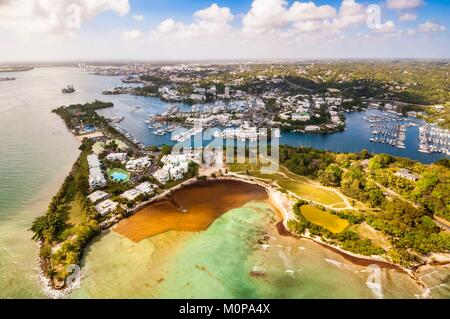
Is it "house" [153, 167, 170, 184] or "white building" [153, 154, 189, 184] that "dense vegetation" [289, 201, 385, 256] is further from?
"house" [153, 167, 170, 184]

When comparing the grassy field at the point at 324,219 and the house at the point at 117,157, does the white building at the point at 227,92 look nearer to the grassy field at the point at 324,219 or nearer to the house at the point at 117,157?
the house at the point at 117,157

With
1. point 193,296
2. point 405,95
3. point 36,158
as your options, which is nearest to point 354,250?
point 193,296

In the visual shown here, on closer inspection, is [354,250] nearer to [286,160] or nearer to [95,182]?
[286,160]

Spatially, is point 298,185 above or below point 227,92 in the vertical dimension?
below

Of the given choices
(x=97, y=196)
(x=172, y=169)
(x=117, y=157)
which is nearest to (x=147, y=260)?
(x=97, y=196)

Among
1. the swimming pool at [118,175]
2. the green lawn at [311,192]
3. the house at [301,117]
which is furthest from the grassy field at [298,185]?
the house at [301,117]

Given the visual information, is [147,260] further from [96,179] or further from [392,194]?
[392,194]
